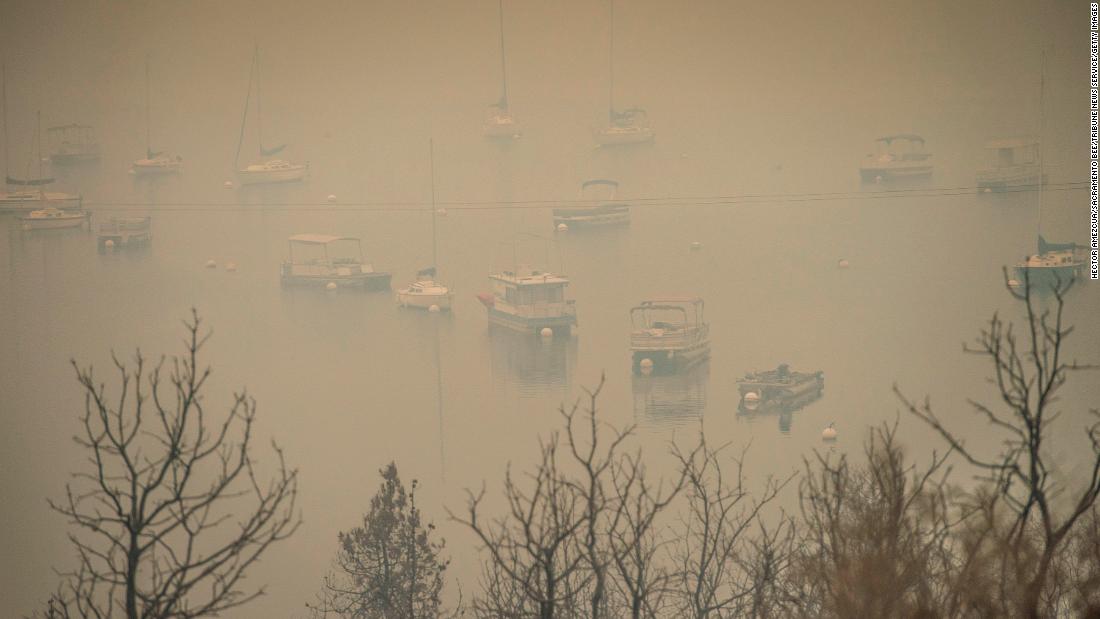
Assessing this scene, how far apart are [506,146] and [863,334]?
11095 mm

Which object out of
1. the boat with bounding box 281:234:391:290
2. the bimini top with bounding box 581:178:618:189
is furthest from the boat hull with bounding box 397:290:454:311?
the bimini top with bounding box 581:178:618:189

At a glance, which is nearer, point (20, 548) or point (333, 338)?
point (20, 548)

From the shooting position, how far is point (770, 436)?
8859 mm

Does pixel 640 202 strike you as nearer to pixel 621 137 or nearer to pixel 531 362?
pixel 621 137

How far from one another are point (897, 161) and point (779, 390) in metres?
11.2

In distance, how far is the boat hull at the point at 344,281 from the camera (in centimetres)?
1500

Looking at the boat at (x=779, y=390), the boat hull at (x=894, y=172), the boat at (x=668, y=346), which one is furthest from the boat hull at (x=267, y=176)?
the boat at (x=779, y=390)

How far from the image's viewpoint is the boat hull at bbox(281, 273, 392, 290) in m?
15.0

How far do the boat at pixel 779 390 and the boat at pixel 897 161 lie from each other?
33.1 feet

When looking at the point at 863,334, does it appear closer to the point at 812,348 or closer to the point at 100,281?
the point at 812,348

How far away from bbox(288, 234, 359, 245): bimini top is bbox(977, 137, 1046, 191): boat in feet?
28.9

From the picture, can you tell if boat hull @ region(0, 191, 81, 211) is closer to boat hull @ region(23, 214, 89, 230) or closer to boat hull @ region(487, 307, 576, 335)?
boat hull @ region(23, 214, 89, 230)

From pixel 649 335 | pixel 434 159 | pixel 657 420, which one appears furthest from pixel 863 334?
pixel 434 159

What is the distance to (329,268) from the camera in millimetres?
15688
